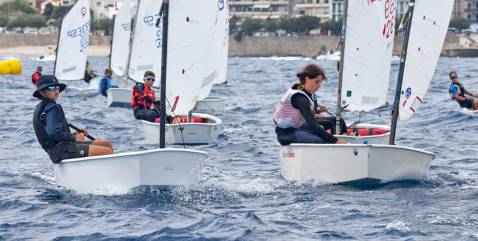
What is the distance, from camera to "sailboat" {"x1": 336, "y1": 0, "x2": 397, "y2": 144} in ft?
62.8

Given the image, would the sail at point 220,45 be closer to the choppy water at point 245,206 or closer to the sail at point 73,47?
the choppy water at point 245,206

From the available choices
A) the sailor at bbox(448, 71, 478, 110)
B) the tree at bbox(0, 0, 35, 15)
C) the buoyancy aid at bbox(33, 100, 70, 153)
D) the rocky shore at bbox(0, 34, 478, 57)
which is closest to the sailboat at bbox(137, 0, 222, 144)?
the buoyancy aid at bbox(33, 100, 70, 153)

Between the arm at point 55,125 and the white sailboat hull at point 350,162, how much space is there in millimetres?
2629

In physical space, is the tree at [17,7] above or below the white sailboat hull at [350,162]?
below

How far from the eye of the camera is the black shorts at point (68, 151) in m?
14.2

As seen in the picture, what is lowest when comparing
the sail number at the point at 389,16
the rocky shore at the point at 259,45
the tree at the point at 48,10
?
the rocky shore at the point at 259,45

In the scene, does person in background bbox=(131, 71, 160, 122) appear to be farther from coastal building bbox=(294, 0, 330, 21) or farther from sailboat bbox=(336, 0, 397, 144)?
coastal building bbox=(294, 0, 330, 21)

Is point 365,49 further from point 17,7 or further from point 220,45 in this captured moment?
point 17,7

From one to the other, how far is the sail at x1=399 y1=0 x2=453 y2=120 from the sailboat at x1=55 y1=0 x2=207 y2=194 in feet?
10.1

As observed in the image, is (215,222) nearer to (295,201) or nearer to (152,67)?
(295,201)

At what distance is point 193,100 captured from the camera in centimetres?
1686

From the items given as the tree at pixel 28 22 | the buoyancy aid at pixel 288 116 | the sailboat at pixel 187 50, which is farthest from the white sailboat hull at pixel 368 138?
the tree at pixel 28 22

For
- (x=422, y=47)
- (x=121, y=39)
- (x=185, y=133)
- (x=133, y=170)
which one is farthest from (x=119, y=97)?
(x=133, y=170)

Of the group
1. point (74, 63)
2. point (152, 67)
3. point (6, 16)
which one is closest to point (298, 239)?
point (152, 67)
